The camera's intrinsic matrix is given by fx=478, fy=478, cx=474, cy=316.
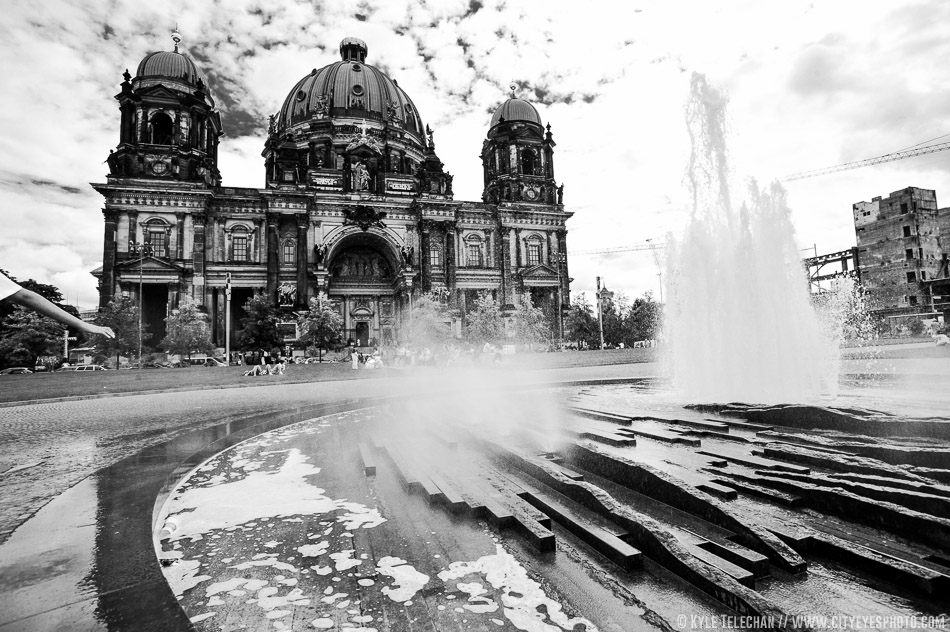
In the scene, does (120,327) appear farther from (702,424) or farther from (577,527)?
(577,527)

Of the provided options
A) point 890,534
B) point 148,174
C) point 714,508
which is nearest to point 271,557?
point 714,508

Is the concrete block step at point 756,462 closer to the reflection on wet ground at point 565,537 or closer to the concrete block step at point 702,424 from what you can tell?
the reflection on wet ground at point 565,537

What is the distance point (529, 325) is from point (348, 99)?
3725 centimetres

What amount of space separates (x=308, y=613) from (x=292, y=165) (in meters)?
56.0

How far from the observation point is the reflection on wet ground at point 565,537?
2143 millimetres

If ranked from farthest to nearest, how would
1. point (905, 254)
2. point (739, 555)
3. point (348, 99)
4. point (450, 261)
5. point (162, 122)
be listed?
point (905, 254), point (348, 99), point (450, 261), point (162, 122), point (739, 555)

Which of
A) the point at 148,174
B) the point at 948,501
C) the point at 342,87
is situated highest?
the point at 342,87

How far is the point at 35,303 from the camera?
331 centimetres

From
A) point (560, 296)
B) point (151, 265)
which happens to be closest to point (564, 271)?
point (560, 296)

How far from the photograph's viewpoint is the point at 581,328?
54750mm

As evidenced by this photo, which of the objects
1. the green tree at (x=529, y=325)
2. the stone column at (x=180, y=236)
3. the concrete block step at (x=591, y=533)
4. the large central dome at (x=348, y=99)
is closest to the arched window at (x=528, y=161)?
the large central dome at (x=348, y=99)

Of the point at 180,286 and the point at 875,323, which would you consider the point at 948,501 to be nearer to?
the point at 180,286

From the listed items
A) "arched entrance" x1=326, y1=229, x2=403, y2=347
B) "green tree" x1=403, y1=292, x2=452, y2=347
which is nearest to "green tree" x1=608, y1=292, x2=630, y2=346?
"green tree" x1=403, y1=292, x2=452, y2=347

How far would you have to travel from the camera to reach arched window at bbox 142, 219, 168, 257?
44.8 meters
